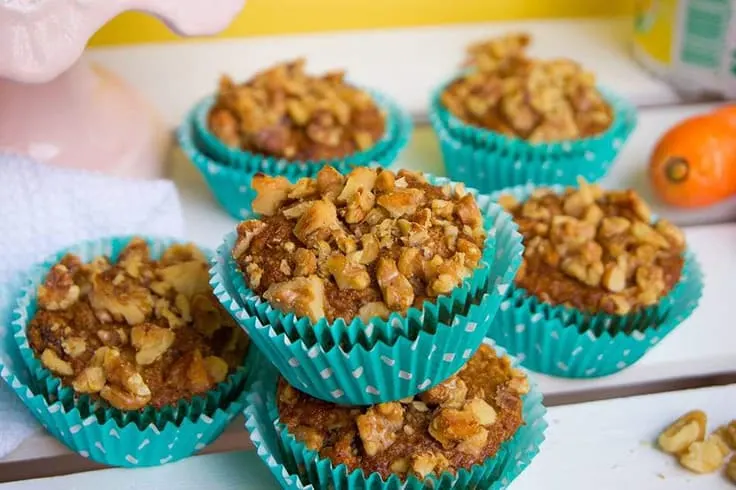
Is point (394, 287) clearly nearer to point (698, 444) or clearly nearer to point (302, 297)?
point (302, 297)

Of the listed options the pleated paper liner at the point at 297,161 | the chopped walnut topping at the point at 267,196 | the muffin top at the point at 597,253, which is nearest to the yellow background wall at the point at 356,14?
the pleated paper liner at the point at 297,161

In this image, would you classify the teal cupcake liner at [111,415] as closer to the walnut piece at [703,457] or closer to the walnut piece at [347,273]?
the walnut piece at [347,273]

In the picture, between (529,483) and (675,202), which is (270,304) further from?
(675,202)

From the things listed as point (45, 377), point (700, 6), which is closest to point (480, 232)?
point (45, 377)

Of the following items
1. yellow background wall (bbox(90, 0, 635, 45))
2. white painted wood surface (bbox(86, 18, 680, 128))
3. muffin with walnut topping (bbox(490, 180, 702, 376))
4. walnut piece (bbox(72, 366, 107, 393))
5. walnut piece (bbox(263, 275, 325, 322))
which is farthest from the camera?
yellow background wall (bbox(90, 0, 635, 45))

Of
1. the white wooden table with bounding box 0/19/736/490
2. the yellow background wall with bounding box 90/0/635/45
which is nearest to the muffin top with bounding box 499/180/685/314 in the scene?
the white wooden table with bounding box 0/19/736/490

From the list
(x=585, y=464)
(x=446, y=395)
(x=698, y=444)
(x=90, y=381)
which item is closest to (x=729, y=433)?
(x=698, y=444)

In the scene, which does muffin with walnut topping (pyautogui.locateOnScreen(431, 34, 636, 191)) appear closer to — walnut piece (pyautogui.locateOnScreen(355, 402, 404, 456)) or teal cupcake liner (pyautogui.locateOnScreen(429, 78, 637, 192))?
teal cupcake liner (pyautogui.locateOnScreen(429, 78, 637, 192))
